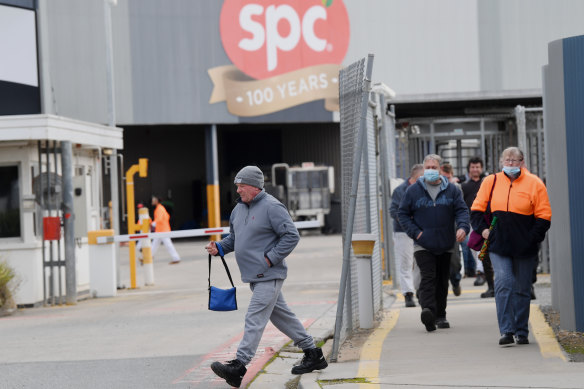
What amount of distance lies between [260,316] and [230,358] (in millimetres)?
1655

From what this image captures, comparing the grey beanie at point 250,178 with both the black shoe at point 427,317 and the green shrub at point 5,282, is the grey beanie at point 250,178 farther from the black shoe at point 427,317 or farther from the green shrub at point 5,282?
the green shrub at point 5,282

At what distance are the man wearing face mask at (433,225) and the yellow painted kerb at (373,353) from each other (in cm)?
51

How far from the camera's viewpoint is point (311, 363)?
7.89 meters

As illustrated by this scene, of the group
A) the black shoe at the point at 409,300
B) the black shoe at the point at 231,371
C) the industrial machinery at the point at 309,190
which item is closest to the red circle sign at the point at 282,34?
the industrial machinery at the point at 309,190

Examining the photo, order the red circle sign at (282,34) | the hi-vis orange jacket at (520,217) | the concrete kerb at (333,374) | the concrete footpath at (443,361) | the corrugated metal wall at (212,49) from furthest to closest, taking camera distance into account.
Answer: the red circle sign at (282,34)
the corrugated metal wall at (212,49)
the hi-vis orange jacket at (520,217)
the concrete kerb at (333,374)
the concrete footpath at (443,361)

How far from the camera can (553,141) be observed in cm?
883

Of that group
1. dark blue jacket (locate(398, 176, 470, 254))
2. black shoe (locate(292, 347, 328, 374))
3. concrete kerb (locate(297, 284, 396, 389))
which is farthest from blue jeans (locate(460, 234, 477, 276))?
black shoe (locate(292, 347, 328, 374))

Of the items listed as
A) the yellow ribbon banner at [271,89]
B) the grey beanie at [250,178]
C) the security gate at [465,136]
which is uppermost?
the yellow ribbon banner at [271,89]

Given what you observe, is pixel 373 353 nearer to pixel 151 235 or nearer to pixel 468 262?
pixel 468 262

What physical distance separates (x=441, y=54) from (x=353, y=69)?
27901 millimetres

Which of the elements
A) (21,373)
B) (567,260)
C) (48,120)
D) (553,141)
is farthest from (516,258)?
(48,120)

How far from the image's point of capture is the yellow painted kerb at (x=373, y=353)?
746 centimetres

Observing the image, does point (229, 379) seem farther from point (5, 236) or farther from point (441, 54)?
point (441, 54)

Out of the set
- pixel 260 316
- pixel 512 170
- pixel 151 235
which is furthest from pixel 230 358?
pixel 151 235
